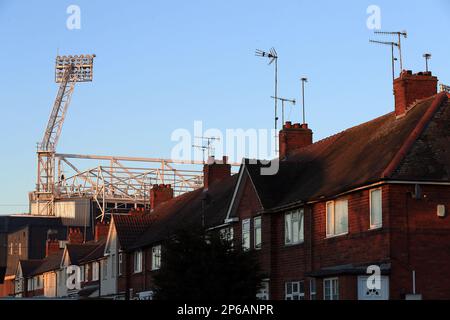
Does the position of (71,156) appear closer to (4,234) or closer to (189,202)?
(4,234)

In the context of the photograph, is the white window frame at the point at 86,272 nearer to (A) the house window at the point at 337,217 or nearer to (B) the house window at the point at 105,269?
(B) the house window at the point at 105,269

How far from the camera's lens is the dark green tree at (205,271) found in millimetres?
33438

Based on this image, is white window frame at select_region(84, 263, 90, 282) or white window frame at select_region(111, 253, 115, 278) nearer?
white window frame at select_region(111, 253, 115, 278)

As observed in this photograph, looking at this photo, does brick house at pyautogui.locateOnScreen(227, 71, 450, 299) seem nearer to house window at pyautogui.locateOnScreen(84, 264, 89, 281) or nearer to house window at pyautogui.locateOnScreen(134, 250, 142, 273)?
Answer: house window at pyautogui.locateOnScreen(134, 250, 142, 273)

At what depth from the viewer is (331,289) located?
114 feet

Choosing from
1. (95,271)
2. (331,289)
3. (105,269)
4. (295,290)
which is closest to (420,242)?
(331,289)

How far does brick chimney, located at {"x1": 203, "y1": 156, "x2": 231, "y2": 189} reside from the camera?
58.6 meters

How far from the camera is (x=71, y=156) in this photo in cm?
12688

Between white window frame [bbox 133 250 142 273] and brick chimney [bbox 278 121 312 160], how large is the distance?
14606 millimetres

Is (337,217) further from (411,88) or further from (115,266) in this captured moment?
(115,266)

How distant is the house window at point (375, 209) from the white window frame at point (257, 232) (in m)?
8.84

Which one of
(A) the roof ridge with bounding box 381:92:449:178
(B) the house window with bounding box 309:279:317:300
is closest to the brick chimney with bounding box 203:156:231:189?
(B) the house window with bounding box 309:279:317:300

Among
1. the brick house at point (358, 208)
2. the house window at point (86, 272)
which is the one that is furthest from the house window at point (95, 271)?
the brick house at point (358, 208)
